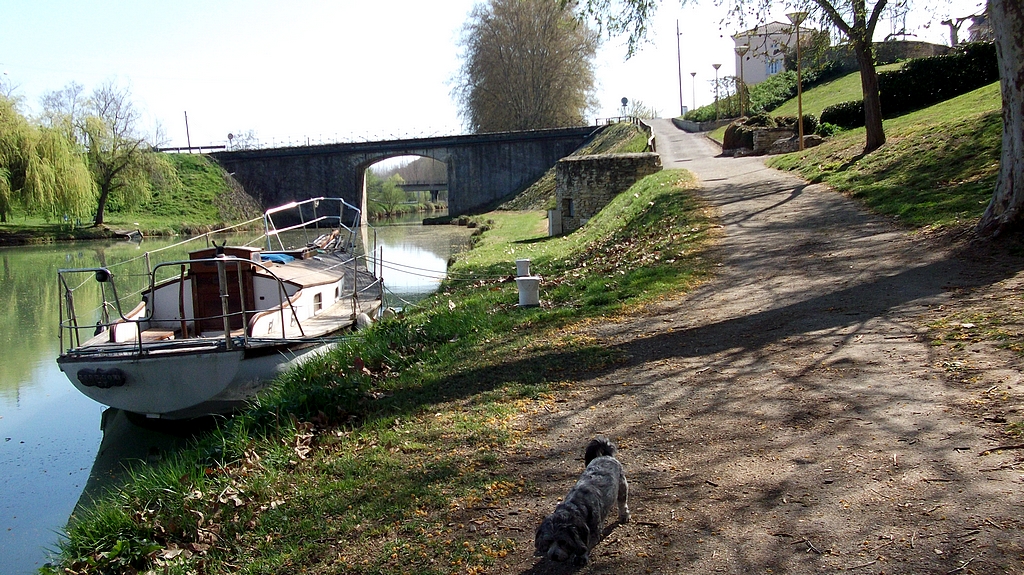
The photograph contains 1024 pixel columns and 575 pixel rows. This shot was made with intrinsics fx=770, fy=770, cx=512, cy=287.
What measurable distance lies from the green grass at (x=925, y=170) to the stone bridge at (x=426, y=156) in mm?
39105

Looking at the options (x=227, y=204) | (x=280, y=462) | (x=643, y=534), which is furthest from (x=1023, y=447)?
(x=227, y=204)

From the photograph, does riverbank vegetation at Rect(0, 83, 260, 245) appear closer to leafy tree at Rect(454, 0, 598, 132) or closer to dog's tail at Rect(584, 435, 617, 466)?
Answer: leafy tree at Rect(454, 0, 598, 132)

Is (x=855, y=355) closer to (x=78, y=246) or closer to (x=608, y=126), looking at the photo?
(x=78, y=246)

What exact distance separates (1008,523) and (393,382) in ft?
15.6

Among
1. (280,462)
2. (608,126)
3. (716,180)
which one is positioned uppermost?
(608,126)

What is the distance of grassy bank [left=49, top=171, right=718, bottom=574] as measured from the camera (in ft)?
13.5

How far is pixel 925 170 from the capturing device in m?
13.1

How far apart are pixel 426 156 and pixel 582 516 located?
59202mm

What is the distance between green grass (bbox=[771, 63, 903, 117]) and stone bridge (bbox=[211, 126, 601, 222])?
1757 centimetres

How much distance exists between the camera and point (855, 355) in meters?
5.70

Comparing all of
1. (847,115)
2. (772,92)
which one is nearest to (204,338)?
(847,115)

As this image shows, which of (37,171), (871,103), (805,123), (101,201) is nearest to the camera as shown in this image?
(871,103)

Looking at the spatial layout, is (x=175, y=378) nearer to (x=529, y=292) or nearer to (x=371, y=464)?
(x=529, y=292)

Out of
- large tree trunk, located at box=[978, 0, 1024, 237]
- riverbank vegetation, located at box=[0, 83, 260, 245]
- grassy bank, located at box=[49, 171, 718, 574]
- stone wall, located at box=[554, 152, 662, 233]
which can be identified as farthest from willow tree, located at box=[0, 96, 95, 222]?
large tree trunk, located at box=[978, 0, 1024, 237]
